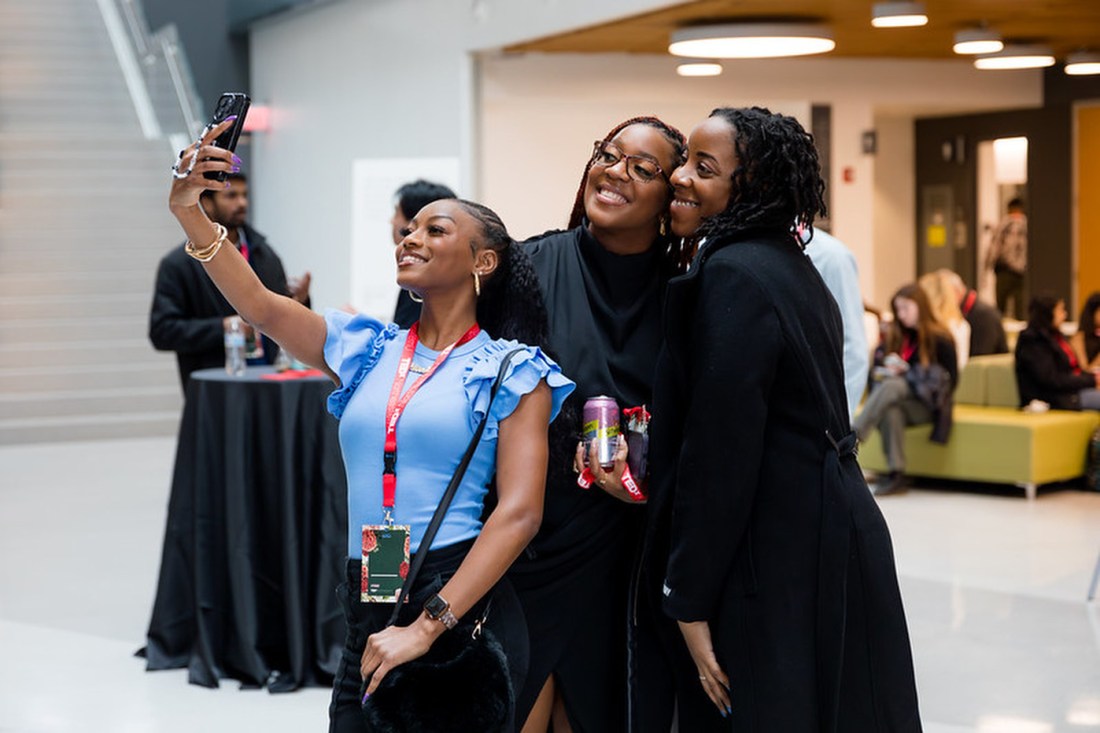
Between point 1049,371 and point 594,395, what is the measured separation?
7.79 metres

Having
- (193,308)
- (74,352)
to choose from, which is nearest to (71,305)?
(74,352)

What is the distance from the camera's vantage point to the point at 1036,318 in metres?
9.80

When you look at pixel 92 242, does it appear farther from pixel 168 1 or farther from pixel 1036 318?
pixel 1036 318

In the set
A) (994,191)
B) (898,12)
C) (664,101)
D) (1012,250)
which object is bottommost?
(1012,250)

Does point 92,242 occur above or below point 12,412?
above

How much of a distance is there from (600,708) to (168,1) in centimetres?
1495

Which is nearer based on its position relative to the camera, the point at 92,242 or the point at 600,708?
the point at 600,708

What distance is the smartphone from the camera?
2543 millimetres

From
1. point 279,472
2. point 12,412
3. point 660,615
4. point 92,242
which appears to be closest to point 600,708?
point 660,615

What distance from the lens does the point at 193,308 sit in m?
7.04

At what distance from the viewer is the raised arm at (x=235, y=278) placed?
252 centimetres

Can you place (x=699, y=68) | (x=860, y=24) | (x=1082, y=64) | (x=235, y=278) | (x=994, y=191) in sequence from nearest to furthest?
(x=235, y=278)
(x=860, y=24)
(x=699, y=68)
(x=1082, y=64)
(x=994, y=191)

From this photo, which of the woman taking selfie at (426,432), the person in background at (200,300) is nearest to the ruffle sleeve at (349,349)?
the woman taking selfie at (426,432)

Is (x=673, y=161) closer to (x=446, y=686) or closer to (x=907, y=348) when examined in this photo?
(x=446, y=686)
